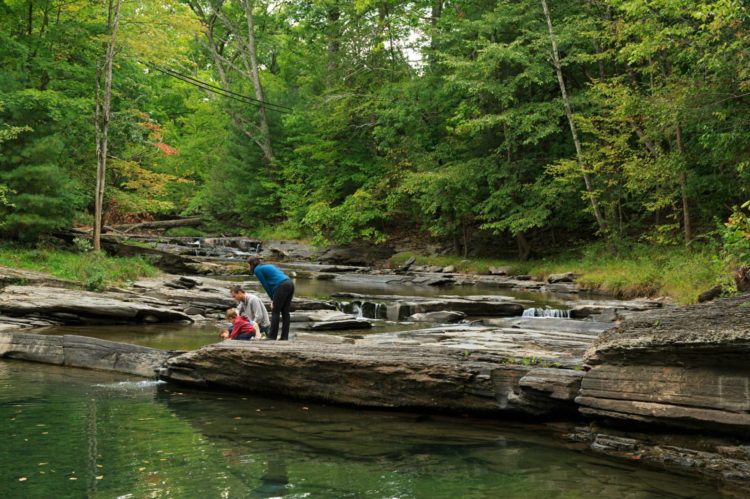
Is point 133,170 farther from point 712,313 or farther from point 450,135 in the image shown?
point 712,313

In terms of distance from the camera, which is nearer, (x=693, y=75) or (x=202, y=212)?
(x=693, y=75)

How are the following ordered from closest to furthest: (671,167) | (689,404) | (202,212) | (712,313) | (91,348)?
(689,404)
(712,313)
(91,348)
(671,167)
(202,212)

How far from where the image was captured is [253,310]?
10.9 meters

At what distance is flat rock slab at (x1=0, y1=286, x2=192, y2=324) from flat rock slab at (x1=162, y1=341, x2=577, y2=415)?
5104 millimetres

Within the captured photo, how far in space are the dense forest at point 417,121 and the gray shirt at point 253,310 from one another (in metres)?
7.72

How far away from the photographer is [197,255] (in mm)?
31688

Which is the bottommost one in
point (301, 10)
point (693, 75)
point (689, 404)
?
point (689, 404)

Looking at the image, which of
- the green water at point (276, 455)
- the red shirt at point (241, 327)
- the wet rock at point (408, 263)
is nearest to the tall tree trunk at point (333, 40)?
the wet rock at point (408, 263)

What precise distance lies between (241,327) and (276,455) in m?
4.32

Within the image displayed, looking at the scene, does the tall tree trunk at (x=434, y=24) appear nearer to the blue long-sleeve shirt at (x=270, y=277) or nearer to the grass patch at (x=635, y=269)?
the grass patch at (x=635, y=269)

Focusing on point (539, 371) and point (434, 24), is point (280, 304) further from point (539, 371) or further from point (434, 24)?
point (434, 24)

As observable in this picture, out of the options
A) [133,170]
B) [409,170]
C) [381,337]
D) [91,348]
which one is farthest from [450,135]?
[91,348]

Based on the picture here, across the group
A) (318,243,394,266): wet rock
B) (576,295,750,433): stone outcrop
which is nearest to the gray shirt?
(576,295,750,433): stone outcrop

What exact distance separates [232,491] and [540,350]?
475cm
